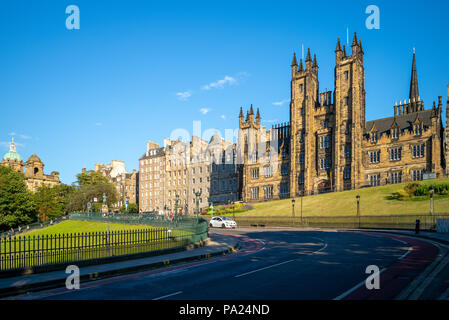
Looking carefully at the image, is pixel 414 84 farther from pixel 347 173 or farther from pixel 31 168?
pixel 31 168

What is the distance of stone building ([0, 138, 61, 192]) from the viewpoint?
420 feet

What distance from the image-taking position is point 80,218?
65250 mm

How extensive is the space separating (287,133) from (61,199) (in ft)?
199

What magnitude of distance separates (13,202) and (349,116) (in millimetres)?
65819

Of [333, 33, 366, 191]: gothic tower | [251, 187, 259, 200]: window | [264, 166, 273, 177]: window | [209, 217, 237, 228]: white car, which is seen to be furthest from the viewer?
[251, 187, 259, 200]: window

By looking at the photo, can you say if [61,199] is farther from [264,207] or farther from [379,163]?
[379,163]

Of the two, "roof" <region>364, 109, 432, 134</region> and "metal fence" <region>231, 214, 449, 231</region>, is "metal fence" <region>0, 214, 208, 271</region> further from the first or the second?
"roof" <region>364, 109, 432, 134</region>

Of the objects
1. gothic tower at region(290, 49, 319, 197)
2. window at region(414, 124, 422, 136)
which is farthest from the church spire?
window at region(414, 124, 422, 136)

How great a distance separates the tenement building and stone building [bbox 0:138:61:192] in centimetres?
7847

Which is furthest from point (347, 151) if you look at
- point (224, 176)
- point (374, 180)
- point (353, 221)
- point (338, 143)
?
point (224, 176)

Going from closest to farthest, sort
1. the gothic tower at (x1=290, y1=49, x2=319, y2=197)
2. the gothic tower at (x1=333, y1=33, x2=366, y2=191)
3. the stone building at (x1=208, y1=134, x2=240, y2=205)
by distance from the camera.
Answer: the gothic tower at (x1=333, y1=33, x2=366, y2=191)
the gothic tower at (x1=290, y1=49, x2=319, y2=197)
the stone building at (x1=208, y1=134, x2=240, y2=205)

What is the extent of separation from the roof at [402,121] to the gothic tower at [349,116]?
2.52m

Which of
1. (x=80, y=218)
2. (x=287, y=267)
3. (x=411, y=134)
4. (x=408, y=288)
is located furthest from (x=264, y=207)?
(x=408, y=288)

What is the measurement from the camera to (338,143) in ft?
227
